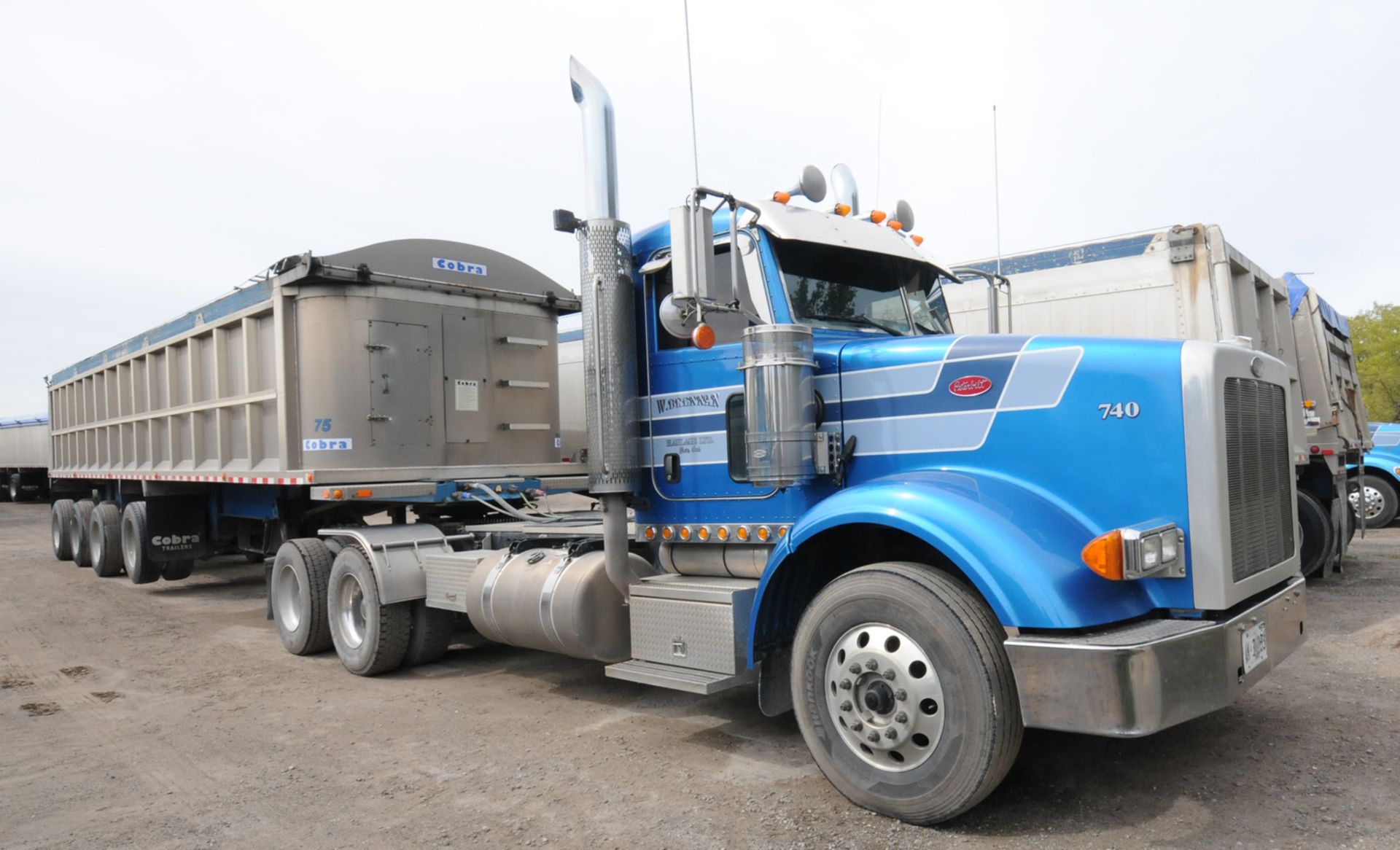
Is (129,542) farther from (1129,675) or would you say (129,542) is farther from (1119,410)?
(1129,675)

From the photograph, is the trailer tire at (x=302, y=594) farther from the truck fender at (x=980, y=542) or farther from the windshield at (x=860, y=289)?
the windshield at (x=860, y=289)

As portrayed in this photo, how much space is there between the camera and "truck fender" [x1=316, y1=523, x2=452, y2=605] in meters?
6.63

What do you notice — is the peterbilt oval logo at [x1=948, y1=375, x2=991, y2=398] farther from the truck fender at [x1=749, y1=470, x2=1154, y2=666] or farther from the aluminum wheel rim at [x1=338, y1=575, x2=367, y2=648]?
the aluminum wheel rim at [x1=338, y1=575, x2=367, y2=648]

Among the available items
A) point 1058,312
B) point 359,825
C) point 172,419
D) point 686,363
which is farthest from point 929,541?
point 172,419

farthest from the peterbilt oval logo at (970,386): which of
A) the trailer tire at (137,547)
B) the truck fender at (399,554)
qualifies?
the trailer tire at (137,547)

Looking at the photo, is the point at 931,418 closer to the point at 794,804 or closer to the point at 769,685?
the point at 769,685

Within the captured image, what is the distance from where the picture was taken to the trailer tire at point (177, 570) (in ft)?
37.6

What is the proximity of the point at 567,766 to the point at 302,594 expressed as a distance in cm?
367

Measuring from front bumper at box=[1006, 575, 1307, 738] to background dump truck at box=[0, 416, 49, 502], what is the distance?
117 feet

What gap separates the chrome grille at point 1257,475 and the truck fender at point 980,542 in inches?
20.1

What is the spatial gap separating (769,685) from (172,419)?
8375 mm

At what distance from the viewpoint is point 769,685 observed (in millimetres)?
4477

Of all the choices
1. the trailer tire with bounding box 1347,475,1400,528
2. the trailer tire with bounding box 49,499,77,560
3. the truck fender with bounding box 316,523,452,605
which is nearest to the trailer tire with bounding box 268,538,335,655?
the truck fender with bounding box 316,523,452,605

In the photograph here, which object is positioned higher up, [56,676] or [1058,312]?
[1058,312]
